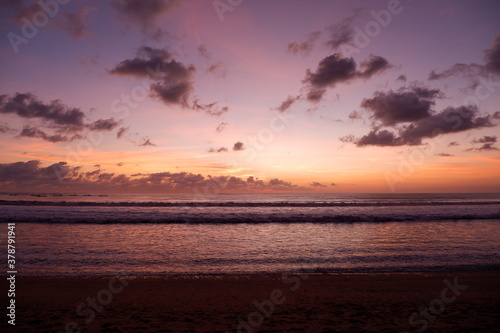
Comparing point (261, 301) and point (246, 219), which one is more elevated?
point (261, 301)

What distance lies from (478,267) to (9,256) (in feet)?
68.0

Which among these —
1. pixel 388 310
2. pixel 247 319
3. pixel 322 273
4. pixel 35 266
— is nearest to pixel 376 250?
pixel 322 273

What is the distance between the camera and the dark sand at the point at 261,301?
6.50 metres

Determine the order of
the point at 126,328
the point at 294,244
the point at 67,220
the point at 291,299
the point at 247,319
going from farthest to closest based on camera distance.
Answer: the point at 67,220, the point at 294,244, the point at 291,299, the point at 247,319, the point at 126,328

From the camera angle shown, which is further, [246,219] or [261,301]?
[246,219]

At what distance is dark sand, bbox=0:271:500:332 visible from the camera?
6.50 metres

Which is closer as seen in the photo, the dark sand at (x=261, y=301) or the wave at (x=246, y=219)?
the dark sand at (x=261, y=301)

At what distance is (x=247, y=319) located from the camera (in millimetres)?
6863

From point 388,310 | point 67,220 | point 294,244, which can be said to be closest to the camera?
point 388,310

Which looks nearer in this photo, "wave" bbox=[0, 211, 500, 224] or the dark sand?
the dark sand

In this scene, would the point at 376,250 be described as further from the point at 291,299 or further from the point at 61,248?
the point at 61,248

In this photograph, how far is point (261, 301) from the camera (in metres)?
8.10

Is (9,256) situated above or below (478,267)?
above

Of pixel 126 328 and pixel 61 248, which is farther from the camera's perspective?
pixel 61 248
